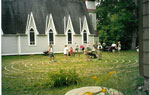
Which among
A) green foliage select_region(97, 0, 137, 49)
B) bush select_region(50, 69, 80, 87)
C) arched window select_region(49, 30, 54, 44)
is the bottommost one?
bush select_region(50, 69, 80, 87)

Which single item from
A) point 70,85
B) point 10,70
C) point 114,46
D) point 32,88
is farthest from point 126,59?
point 10,70

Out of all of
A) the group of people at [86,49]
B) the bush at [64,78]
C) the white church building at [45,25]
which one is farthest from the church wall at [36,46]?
the bush at [64,78]

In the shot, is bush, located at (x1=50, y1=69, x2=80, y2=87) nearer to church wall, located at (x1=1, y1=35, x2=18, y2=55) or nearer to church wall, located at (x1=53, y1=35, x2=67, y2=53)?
church wall, located at (x1=53, y1=35, x2=67, y2=53)

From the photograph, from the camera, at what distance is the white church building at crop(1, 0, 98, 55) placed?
9.07 ft

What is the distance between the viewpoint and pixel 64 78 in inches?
116

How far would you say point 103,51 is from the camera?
11.3ft

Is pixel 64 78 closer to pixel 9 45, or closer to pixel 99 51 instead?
pixel 99 51

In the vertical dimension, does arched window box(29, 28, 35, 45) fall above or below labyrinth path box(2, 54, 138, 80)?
above

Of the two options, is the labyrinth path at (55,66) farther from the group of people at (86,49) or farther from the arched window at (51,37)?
the arched window at (51,37)

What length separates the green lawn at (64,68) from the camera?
2760mm

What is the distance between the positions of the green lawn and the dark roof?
1.69 ft

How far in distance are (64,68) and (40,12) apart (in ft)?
3.63

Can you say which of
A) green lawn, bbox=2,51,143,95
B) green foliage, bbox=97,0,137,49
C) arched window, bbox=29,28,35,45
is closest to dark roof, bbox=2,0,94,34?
arched window, bbox=29,28,35,45

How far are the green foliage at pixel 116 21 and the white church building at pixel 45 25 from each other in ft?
0.51
